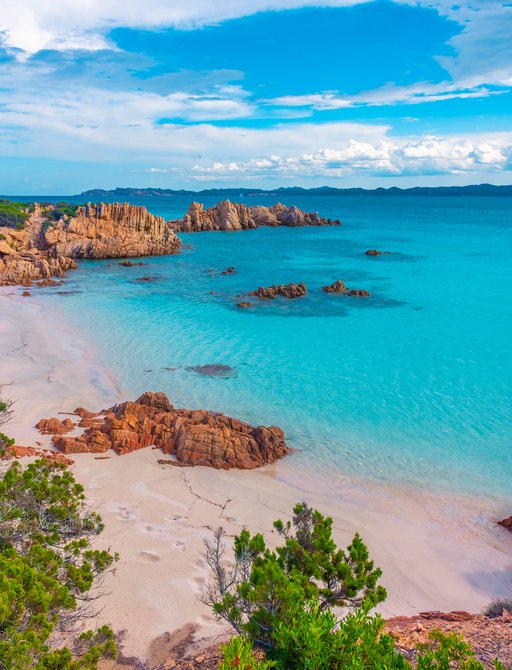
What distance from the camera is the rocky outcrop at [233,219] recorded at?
338 feet

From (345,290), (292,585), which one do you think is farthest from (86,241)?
(292,585)

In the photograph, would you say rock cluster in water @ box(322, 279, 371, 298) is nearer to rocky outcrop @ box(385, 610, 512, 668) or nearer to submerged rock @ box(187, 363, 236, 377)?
submerged rock @ box(187, 363, 236, 377)

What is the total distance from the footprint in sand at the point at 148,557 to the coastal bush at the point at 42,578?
4.82ft

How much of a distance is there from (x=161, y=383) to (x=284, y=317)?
48.4ft

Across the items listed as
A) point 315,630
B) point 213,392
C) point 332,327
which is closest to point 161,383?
point 213,392

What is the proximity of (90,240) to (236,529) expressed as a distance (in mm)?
58747

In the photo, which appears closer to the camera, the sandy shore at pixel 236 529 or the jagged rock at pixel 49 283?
the sandy shore at pixel 236 529

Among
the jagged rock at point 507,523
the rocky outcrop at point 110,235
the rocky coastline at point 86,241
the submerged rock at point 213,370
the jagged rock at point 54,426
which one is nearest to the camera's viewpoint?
the jagged rock at point 507,523

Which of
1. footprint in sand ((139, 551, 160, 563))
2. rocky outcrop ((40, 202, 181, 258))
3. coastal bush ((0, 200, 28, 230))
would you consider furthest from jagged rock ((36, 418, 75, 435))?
coastal bush ((0, 200, 28, 230))

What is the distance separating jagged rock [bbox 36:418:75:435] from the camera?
1740 centimetres

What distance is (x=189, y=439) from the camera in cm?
1628

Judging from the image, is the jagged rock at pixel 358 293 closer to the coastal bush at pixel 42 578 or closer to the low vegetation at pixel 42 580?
the low vegetation at pixel 42 580

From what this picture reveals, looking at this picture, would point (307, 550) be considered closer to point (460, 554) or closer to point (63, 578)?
point (63, 578)

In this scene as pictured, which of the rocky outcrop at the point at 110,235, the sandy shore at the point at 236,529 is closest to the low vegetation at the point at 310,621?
the sandy shore at the point at 236,529
